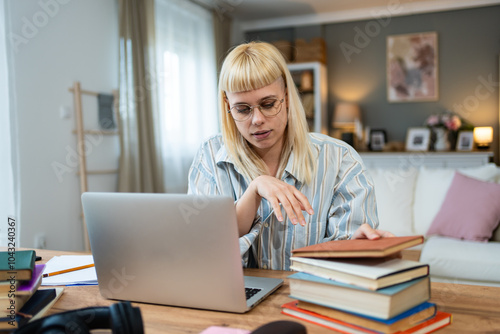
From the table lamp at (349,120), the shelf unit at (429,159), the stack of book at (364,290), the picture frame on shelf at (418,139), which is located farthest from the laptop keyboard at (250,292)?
the picture frame on shelf at (418,139)

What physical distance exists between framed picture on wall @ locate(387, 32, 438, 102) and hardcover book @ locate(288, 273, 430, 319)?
5.11m

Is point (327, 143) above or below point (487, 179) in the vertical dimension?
above

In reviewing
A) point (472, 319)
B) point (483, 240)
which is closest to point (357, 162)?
point (472, 319)

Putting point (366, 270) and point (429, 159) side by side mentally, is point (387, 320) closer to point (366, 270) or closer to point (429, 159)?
point (366, 270)

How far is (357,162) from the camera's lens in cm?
129

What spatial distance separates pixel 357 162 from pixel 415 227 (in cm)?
200

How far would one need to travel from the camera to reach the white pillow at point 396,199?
306 cm

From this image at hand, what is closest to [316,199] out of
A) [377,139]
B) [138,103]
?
[138,103]

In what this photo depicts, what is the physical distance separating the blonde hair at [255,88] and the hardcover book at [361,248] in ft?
1.58

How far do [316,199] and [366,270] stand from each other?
583 millimetres

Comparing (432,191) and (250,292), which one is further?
(432,191)

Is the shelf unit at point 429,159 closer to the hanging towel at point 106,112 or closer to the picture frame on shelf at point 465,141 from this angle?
the picture frame on shelf at point 465,141

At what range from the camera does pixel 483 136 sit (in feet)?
16.0

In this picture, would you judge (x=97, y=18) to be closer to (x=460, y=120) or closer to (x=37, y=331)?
(x=37, y=331)
